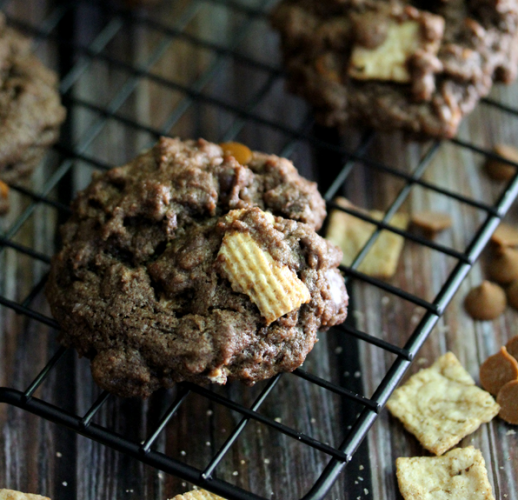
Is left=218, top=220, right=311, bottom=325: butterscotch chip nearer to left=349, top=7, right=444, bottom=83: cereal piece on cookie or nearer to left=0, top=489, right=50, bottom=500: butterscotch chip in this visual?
left=0, top=489, right=50, bottom=500: butterscotch chip

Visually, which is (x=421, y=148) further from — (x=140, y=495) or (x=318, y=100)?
(x=140, y=495)

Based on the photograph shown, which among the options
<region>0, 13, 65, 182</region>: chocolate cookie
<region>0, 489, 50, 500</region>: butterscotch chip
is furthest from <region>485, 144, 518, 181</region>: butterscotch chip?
<region>0, 489, 50, 500</region>: butterscotch chip

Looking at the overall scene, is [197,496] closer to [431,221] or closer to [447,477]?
[447,477]

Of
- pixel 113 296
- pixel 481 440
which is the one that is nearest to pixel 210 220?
pixel 113 296

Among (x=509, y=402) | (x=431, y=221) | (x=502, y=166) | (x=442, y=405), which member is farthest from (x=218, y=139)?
(x=509, y=402)

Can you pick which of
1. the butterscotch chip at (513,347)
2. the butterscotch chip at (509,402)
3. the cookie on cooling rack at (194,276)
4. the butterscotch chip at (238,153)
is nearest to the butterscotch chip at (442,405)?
the butterscotch chip at (509,402)
